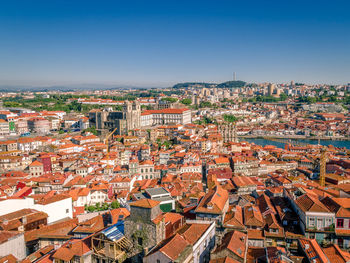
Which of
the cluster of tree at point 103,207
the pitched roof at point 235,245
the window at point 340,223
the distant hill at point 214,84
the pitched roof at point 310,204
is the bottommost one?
the cluster of tree at point 103,207

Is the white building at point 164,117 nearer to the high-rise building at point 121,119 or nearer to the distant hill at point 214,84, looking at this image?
the high-rise building at point 121,119

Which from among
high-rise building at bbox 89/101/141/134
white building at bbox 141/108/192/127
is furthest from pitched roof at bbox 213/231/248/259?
white building at bbox 141/108/192/127

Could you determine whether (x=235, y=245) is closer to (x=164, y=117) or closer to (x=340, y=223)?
(x=340, y=223)

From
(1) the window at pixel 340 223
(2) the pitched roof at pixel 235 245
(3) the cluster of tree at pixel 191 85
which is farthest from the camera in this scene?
(3) the cluster of tree at pixel 191 85

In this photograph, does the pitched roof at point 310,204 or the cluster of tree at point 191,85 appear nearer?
the pitched roof at point 310,204

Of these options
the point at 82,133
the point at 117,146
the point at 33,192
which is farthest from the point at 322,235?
the point at 82,133

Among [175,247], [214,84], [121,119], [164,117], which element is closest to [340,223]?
[175,247]

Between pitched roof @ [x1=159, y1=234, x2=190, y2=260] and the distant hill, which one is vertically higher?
the distant hill

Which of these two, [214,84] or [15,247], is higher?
[214,84]

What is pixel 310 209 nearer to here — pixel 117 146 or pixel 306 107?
pixel 117 146

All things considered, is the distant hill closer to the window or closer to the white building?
the white building

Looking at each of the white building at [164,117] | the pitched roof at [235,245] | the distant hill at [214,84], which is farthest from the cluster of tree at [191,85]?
the pitched roof at [235,245]
